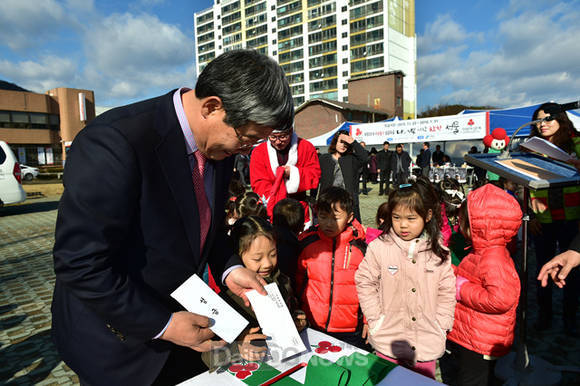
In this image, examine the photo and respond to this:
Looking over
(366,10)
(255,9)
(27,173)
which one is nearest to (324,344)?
(27,173)

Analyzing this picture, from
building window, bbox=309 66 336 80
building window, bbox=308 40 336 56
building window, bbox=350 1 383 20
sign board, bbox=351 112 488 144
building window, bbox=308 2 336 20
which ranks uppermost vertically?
building window, bbox=308 2 336 20

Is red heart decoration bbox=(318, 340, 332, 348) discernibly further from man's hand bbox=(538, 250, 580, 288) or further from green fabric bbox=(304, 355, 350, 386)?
man's hand bbox=(538, 250, 580, 288)

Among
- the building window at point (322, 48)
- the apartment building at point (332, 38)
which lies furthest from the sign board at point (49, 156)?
the building window at point (322, 48)

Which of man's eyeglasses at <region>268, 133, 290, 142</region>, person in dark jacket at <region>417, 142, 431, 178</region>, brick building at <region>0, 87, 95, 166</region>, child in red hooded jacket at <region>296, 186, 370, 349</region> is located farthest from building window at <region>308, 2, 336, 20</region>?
child in red hooded jacket at <region>296, 186, 370, 349</region>

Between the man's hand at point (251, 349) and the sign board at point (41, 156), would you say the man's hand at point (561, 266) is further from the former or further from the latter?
the sign board at point (41, 156)

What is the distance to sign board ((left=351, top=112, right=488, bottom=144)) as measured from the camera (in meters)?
12.2

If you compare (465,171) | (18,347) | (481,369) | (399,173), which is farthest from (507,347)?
(465,171)

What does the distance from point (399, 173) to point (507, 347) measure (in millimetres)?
11594

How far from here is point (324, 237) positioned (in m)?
2.64

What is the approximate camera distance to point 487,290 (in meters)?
2.16

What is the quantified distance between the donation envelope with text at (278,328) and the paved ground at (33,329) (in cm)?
233

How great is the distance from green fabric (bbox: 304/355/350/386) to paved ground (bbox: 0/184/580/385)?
7.55 ft

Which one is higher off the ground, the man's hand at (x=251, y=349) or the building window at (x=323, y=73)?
the building window at (x=323, y=73)

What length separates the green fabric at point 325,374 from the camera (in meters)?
1.19
